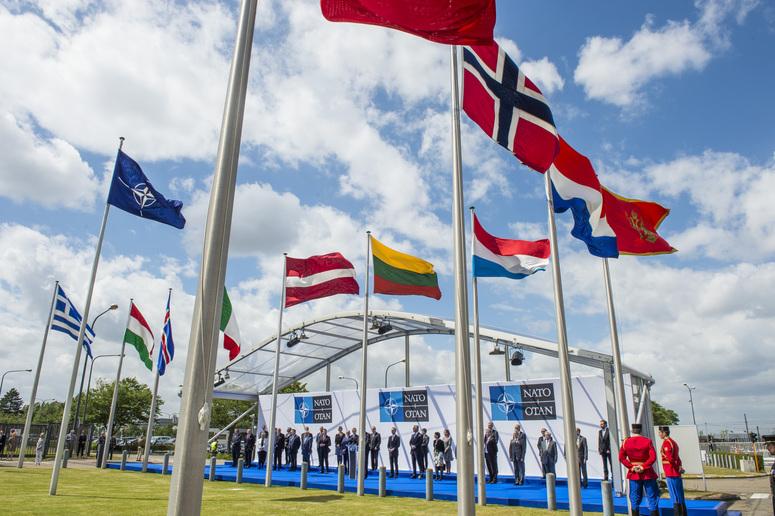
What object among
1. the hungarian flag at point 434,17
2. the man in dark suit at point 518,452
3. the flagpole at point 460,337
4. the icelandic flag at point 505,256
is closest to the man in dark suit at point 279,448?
the man in dark suit at point 518,452

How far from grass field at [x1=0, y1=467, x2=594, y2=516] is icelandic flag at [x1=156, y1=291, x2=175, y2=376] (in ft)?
16.5

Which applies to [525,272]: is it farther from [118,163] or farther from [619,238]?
[118,163]

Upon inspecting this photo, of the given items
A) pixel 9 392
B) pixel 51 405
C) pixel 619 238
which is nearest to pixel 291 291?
pixel 619 238

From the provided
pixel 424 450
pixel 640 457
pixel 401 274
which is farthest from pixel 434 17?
pixel 424 450

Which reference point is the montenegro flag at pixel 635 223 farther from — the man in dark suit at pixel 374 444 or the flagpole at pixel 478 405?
the man in dark suit at pixel 374 444

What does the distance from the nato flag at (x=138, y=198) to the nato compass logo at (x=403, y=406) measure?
48.0 feet

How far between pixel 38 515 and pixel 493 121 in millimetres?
12053

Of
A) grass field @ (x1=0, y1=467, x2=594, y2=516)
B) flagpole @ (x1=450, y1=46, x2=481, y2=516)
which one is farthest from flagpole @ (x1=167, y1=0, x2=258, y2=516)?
grass field @ (x1=0, y1=467, x2=594, y2=516)

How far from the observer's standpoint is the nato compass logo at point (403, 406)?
24688 mm

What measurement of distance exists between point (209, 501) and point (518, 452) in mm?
11701

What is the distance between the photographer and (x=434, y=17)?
7070mm

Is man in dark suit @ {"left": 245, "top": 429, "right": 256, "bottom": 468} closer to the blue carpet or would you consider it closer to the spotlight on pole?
the blue carpet

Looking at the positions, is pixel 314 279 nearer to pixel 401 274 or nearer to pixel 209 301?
pixel 401 274

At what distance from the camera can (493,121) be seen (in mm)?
9266
